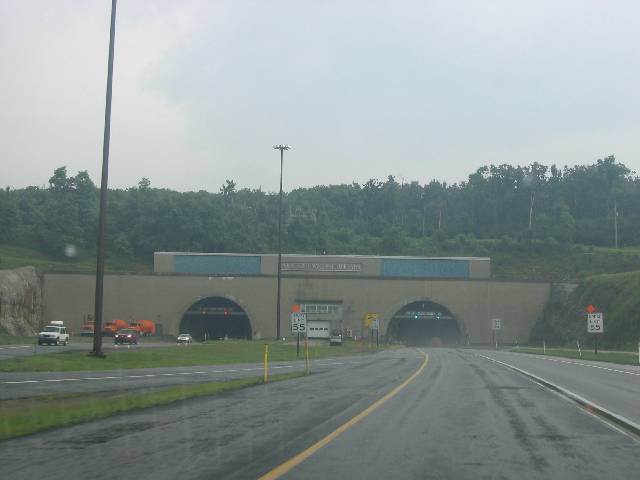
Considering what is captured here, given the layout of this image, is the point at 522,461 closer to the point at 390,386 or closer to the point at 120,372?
the point at 390,386

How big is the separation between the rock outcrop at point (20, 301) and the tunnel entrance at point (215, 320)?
663 inches

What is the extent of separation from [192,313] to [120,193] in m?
100.0

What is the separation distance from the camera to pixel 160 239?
158 meters

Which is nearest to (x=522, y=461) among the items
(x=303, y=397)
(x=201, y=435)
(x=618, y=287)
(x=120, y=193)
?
(x=201, y=435)

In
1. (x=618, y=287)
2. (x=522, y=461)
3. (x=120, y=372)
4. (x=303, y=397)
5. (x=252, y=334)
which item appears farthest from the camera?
(x=252, y=334)

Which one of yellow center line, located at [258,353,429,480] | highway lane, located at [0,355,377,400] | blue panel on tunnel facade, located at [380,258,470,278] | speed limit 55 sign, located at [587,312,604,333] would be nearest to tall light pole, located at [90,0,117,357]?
highway lane, located at [0,355,377,400]

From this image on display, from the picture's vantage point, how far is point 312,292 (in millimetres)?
93375

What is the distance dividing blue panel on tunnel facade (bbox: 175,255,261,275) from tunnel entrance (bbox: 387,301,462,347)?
20.2 m

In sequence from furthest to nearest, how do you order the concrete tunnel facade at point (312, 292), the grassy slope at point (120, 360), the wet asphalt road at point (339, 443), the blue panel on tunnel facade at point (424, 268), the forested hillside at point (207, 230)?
1. the forested hillside at point (207, 230)
2. the blue panel on tunnel facade at point (424, 268)
3. the concrete tunnel facade at point (312, 292)
4. the grassy slope at point (120, 360)
5. the wet asphalt road at point (339, 443)

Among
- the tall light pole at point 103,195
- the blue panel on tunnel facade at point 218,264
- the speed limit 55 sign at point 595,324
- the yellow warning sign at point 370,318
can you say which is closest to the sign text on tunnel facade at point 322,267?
the blue panel on tunnel facade at point 218,264

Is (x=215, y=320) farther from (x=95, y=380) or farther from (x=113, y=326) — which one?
(x=95, y=380)

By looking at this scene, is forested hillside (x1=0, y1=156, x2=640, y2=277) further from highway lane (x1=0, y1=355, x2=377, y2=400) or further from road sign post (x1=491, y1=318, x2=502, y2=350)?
highway lane (x1=0, y1=355, x2=377, y2=400)

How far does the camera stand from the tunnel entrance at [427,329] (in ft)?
334

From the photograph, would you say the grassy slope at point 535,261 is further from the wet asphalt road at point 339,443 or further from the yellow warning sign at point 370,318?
the wet asphalt road at point 339,443
